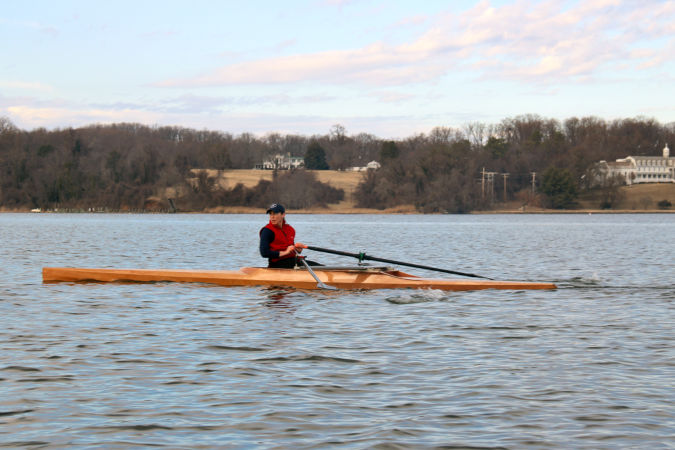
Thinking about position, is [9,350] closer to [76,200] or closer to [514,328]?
[514,328]

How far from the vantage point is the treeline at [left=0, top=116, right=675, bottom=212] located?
124 meters

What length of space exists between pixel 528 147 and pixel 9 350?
138073mm

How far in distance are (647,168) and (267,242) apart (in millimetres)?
164356

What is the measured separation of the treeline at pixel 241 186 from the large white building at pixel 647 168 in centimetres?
709

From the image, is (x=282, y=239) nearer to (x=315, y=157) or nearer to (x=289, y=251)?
(x=289, y=251)

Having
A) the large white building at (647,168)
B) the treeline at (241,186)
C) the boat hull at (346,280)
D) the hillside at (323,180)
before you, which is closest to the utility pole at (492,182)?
the treeline at (241,186)

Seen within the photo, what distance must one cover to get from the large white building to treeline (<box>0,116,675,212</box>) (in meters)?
7.09

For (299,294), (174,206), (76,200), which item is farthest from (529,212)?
(299,294)

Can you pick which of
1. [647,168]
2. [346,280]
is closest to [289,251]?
[346,280]

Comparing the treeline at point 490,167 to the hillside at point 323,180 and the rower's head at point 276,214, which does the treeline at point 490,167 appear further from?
the rower's head at point 276,214

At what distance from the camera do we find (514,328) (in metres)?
13.0

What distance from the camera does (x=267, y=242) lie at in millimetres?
16219

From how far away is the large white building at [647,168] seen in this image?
148500 millimetres

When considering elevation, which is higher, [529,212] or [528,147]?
[528,147]
